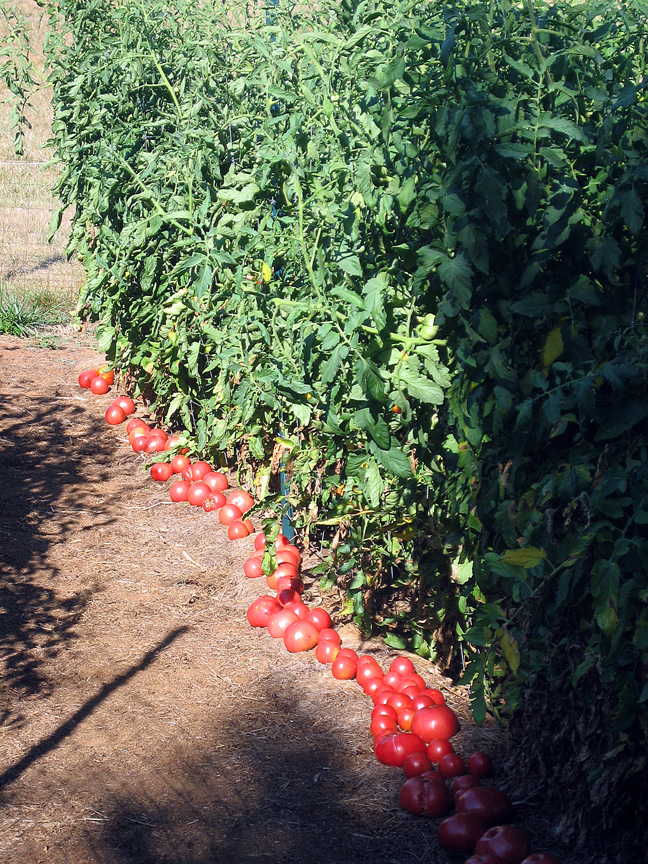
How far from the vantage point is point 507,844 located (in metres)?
2.13

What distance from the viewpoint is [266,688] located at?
3.20m

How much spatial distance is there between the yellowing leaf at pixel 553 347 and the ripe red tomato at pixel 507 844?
116 centimetres

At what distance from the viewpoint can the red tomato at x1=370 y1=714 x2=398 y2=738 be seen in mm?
2756

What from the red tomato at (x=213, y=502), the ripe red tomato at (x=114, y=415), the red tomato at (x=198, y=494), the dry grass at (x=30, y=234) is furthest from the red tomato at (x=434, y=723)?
the dry grass at (x=30, y=234)

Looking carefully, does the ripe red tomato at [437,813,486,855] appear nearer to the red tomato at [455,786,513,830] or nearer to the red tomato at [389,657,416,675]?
the red tomato at [455,786,513,830]

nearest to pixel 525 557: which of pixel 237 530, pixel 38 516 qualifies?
pixel 237 530

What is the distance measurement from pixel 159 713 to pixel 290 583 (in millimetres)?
838

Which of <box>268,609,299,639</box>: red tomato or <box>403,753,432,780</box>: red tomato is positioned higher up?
<box>403,753,432,780</box>: red tomato

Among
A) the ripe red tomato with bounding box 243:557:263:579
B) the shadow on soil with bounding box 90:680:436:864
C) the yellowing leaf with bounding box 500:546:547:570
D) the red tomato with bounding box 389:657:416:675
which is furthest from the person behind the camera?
the ripe red tomato with bounding box 243:557:263:579

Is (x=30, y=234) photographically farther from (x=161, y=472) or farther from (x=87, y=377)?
(x=161, y=472)

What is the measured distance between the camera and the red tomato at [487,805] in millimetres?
2312

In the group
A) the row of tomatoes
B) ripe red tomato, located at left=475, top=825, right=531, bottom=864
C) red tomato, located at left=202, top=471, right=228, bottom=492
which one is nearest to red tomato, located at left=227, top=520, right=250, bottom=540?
the row of tomatoes

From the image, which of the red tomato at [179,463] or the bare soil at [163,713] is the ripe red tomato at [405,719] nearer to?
the bare soil at [163,713]

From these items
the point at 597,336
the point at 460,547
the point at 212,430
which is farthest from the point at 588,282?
the point at 212,430
